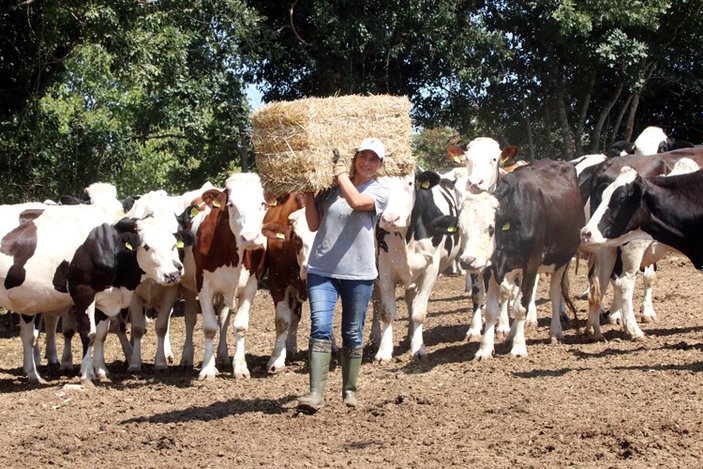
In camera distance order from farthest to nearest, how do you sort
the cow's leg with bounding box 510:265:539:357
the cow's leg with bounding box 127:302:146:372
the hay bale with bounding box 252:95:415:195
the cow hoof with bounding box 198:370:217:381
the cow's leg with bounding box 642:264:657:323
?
1. the cow's leg with bounding box 642:264:657:323
2. the cow's leg with bounding box 127:302:146:372
3. the cow's leg with bounding box 510:265:539:357
4. the cow hoof with bounding box 198:370:217:381
5. the hay bale with bounding box 252:95:415:195

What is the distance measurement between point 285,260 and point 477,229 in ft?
7.50

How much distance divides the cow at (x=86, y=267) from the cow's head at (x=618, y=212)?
4.47 m

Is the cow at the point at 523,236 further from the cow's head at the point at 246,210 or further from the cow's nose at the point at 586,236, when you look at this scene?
the cow's head at the point at 246,210

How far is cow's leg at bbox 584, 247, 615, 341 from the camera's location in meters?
12.7

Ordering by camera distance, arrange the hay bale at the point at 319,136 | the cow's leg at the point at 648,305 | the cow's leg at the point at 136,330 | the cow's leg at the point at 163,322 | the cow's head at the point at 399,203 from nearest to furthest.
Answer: the hay bale at the point at 319,136, the cow's head at the point at 399,203, the cow's leg at the point at 163,322, the cow's leg at the point at 136,330, the cow's leg at the point at 648,305

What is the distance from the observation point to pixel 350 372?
9.08 metres

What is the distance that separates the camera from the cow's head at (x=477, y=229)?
445 inches

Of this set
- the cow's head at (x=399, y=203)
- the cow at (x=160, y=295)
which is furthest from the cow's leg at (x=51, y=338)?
the cow's head at (x=399, y=203)

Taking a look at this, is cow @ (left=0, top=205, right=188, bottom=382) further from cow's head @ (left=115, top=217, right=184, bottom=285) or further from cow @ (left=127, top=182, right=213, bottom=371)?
cow @ (left=127, top=182, right=213, bottom=371)

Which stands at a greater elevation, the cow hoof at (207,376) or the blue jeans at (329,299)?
the blue jeans at (329,299)

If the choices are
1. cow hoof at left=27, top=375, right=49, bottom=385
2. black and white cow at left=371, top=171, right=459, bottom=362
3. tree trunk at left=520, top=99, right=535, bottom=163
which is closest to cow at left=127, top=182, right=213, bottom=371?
cow hoof at left=27, top=375, right=49, bottom=385

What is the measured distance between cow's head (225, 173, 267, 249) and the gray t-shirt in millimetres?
2459

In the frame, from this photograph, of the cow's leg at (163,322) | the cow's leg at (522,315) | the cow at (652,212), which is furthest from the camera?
the cow's leg at (163,322)

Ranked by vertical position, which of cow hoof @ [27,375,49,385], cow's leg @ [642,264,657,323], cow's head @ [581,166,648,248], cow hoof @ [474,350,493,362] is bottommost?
cow hoof @ [27,375,49,385]
